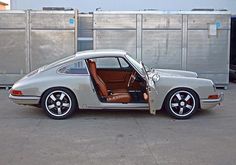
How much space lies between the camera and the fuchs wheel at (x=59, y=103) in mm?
7094

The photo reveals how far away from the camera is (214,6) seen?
1466cm

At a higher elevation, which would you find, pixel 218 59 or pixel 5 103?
pixel 218 59

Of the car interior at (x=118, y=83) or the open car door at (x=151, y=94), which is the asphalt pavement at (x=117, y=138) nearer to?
the open car door at (x=151, y=94)

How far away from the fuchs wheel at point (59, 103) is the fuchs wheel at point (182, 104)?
6.17ft

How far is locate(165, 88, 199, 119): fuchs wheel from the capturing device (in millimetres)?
7113

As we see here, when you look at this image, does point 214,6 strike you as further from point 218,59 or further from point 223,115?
point 223,115

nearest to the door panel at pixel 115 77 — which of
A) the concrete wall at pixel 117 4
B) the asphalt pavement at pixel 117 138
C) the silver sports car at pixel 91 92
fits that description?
the asphalt pavement at pixel 117 138

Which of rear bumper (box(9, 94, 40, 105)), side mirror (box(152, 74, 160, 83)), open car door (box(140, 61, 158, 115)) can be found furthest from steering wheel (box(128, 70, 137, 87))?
rear bumper (box(9, 94, 40, 105))

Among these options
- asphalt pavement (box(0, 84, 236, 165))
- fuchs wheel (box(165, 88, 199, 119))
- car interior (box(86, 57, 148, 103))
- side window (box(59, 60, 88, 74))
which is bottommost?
asphalt pavement (box(0, 84, 236, 165))

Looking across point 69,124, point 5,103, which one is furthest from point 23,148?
point 5,103

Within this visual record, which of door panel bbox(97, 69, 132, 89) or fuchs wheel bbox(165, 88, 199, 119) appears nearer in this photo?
fuchs wheel bbox(165, 88, 199, 119)

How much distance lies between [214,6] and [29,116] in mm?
9971

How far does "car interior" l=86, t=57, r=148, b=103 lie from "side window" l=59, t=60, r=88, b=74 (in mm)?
119

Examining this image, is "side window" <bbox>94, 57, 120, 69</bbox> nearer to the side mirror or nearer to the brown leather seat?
the brown leather seat
